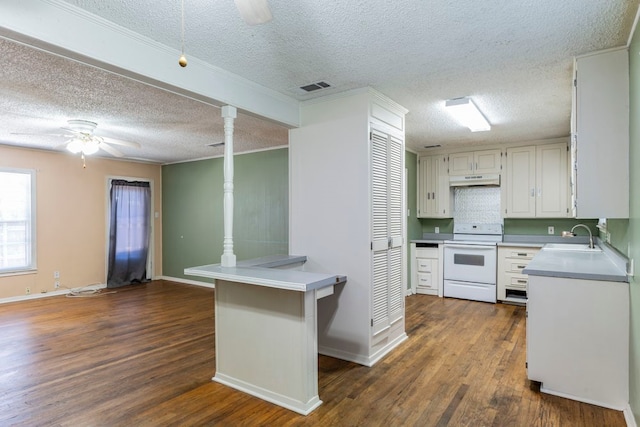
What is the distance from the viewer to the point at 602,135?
2428 mm

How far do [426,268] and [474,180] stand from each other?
63.9 inches

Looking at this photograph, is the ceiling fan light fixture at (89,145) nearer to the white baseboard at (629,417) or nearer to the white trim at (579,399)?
the white trim at (579,399)

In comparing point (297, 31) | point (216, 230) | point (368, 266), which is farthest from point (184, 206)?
point (297, 31)

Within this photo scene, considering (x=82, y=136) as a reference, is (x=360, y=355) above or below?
below

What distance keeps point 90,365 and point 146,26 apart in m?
2.86

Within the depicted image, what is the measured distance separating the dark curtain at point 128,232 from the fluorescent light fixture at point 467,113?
605 cm

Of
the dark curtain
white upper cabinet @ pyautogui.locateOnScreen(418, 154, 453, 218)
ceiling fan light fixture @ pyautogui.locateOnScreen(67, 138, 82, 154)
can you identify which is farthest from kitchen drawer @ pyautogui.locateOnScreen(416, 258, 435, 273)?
the dark curtain

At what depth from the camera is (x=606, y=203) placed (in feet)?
7.93

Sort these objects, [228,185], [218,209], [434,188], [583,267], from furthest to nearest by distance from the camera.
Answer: [218,209] → [434,188] → [228,185] → [583,267]

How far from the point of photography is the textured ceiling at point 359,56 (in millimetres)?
2010

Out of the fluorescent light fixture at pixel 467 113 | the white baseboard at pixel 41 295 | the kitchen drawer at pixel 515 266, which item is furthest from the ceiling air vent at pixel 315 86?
the white baseboard at pixel 41 295

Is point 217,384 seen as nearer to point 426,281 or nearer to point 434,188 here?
point 426,281

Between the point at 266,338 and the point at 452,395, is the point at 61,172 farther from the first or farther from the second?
the point at 452,395

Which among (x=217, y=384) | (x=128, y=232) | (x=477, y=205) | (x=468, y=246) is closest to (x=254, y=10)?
(x=217, y=384)
